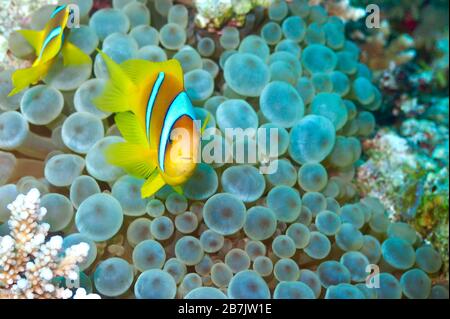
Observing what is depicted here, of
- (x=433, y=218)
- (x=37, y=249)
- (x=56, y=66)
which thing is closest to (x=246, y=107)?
(x=56, y=66)

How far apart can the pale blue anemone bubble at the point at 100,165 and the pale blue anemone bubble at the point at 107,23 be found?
738mm

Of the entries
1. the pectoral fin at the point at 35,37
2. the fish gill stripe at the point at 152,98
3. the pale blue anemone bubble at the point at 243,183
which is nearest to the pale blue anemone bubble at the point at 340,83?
the pale blue anemone bubble at the point at 243,183

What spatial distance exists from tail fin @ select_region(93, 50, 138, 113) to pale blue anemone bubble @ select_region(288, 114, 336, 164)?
2.71 feet

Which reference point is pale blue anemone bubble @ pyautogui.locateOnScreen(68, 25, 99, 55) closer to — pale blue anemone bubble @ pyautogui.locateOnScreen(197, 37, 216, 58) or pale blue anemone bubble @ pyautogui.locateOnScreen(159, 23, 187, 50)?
pale blue anemone bubble @ pyautogui.locateOnScreen(159, 23, 187, 50)

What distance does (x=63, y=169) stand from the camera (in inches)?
69.8

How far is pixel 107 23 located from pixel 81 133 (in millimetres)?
747

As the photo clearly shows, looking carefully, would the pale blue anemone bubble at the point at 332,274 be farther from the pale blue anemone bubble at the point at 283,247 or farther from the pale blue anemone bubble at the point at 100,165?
the pale blue anemone bubble at the point at 100,165

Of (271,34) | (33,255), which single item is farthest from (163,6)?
(33,255)

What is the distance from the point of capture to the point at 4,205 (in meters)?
1.69

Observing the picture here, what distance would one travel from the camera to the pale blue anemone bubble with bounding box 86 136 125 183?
1.76 m

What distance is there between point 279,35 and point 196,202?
48.6 inches

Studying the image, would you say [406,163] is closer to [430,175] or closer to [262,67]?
[430,175]

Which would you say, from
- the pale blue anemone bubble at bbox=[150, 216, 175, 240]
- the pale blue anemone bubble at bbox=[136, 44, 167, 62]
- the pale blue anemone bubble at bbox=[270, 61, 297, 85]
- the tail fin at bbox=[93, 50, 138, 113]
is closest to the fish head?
the tail fin at bbox=[93, 50, 138, 113]

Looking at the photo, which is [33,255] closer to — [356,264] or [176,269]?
[176,269]
